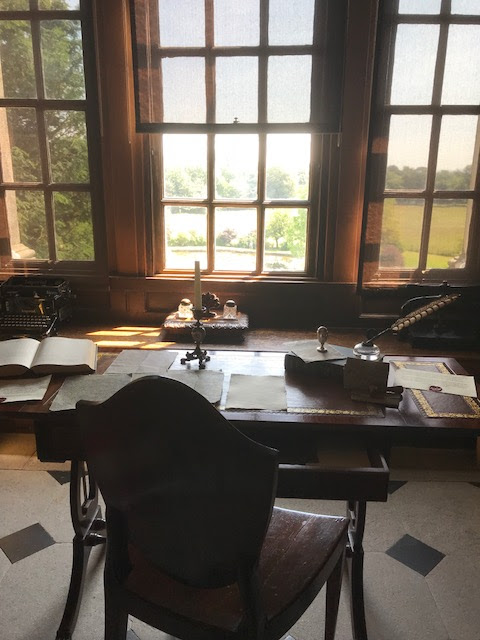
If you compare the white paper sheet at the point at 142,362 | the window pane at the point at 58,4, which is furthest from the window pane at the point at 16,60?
the white paper sheet at the point at 142,362

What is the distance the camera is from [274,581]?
122cm

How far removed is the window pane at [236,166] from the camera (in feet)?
8.92

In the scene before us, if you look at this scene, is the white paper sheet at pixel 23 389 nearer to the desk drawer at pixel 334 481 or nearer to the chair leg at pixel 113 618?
the chair leg at pixel 113 618

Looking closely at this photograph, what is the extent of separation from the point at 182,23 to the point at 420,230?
5.12ft

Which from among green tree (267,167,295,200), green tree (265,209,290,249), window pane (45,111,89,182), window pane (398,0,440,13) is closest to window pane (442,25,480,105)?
window pane (398,0,440,13)

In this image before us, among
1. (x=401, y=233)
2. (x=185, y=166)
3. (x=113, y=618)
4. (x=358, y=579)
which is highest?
(x=185, y=166)

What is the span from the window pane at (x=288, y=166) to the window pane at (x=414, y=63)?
1.61 ft

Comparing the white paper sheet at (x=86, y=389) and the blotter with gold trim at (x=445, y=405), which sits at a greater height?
the white paper sheet at (x=86, y=389)

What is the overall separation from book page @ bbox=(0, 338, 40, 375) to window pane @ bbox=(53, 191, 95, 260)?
108 centimetres

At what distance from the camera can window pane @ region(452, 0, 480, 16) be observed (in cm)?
245

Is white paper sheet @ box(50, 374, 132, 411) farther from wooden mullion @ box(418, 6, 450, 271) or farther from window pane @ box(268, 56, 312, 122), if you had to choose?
wooden mullion @ box(418, 6, 450, 271)

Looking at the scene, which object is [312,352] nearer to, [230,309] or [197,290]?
[197,290]

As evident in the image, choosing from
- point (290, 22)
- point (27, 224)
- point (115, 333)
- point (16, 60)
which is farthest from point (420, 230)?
point (16, 60)

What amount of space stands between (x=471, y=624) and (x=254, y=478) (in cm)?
130
